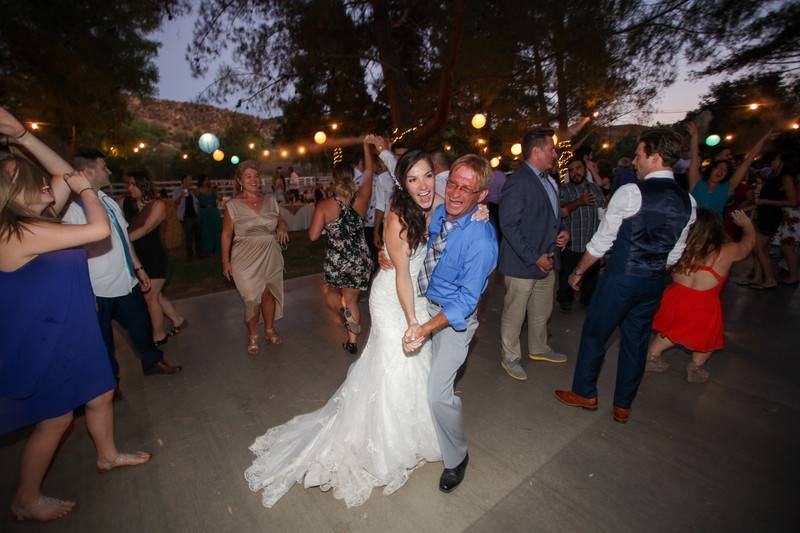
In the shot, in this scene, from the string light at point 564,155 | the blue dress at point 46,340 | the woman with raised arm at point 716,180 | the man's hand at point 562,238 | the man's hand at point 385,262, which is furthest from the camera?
the woman with raised arm at point 716,180

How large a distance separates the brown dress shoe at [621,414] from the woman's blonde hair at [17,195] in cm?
369

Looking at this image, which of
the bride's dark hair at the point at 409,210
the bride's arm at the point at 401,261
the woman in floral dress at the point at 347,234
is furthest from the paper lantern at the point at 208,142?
the bride's arm at the point at 401,261

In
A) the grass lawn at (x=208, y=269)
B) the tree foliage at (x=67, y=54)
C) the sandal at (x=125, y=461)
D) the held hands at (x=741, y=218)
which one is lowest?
the sandal at (x=125, y=461)

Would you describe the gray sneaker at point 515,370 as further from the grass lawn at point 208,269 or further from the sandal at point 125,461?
the grass lawn at point 208,269

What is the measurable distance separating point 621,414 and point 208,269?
7.50 metres

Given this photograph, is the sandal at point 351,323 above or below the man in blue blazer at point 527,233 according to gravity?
below

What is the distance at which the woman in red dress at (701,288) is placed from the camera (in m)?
3.22

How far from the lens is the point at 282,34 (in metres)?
8.96

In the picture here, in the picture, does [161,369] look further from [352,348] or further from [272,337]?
[352,348]

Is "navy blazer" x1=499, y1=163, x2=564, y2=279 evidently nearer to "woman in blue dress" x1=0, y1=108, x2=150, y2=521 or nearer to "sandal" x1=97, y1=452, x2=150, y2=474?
"woman in blue dress" x1=0, y1=108, x2=150, y2=521

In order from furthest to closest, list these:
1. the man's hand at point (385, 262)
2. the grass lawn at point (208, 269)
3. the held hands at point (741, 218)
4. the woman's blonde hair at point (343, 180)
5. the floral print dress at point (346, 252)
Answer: the grass lawn at point (208, 269)
the floral print dress at point (346, 252)
the woman's blonde hair at point (343, 180)
the held hands at point (741, 218)
the man's hand at point (385, 262)

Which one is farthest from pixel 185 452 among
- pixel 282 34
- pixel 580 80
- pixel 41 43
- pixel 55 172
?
pixel 41 43

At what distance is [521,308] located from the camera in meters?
3.54

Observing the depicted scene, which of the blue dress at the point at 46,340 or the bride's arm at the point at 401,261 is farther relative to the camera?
the bride's arm at the point at 401,261
